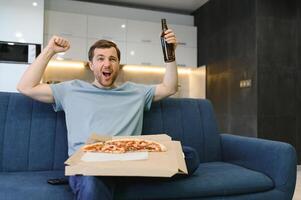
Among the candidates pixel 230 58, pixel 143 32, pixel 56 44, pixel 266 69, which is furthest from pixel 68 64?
pixel 56 44

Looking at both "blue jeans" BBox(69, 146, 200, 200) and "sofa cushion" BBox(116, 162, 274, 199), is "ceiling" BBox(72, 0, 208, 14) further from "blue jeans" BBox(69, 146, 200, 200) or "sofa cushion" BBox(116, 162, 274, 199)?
"blue jeans" BBox(69, 146, 200, 200)

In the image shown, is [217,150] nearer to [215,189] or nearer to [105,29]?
[215,189]

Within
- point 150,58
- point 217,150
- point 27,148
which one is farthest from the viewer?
point 150,58

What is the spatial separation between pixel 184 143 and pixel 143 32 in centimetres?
314

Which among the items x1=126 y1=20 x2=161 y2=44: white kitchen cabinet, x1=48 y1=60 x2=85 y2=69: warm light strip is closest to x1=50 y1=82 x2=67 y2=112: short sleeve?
x1=48 y1=60 x2=85 y2=69: warm light strip

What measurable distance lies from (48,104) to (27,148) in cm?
27

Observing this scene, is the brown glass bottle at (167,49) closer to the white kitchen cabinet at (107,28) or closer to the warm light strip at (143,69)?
the white kitchen cabinet at (107,28)

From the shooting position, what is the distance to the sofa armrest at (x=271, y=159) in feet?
5.11

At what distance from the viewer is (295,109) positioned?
12.4 ft

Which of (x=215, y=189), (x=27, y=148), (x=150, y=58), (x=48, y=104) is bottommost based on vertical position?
(x=215, y=189)

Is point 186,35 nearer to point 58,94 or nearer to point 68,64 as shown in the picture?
point 68,64

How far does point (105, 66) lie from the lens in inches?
65.8

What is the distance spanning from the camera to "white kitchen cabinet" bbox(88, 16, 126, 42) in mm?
4475

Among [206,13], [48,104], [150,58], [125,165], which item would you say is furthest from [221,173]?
[206,13]
